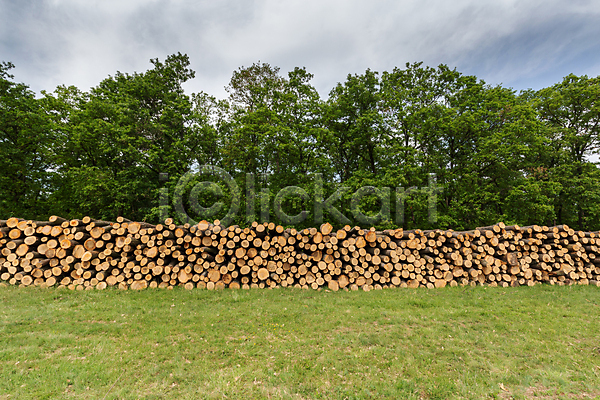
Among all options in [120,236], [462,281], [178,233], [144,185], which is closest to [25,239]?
[120,236]

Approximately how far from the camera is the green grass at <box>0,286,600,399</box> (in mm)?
2965

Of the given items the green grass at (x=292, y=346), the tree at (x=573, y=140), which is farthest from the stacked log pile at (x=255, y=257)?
the tree at (x=573, y=140)

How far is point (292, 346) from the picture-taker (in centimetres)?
392

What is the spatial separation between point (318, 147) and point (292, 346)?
11146 millimetres

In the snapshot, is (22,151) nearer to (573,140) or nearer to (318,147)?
(318,147)

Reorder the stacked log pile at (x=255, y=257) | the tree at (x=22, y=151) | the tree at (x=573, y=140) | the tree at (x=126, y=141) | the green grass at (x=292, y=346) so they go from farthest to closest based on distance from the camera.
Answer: the tree at (x=573, y=140) → the tree at (x=126, y=141) → the tree at (x=22, y=151) → the stacked log pile at (x=255, y=257) → the green grass at (x=292, y=346)

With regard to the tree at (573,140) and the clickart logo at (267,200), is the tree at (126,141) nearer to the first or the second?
the clickart logo at (267,200)

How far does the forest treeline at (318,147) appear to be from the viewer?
12.6m

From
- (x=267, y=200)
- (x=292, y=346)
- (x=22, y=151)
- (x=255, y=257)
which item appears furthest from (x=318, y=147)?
(x=22, y=151)

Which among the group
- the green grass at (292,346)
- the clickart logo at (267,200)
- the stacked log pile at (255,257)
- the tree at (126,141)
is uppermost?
the tree at (126,141)

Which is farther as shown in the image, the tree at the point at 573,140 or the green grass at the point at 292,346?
the tree at the point at 573,140

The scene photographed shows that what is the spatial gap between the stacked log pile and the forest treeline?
Result: 4936 millimetres

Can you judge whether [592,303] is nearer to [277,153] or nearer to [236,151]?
[277,153]

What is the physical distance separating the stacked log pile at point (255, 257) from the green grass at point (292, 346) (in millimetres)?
638
